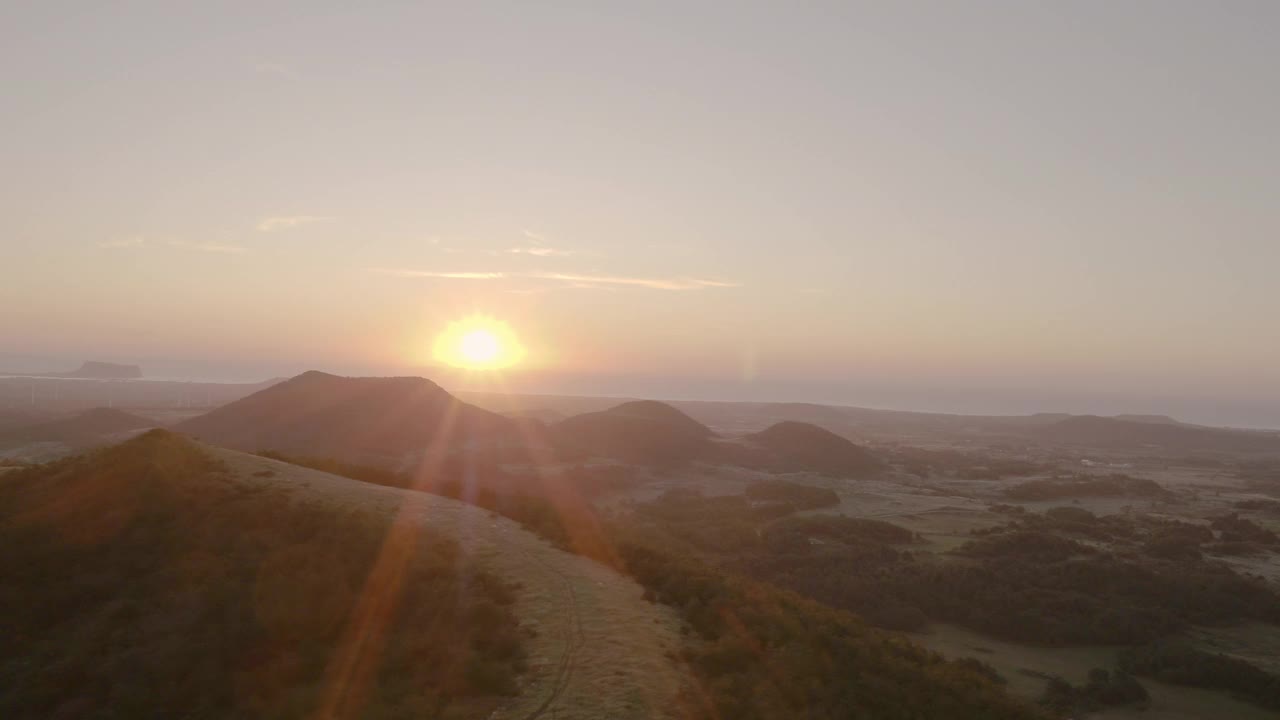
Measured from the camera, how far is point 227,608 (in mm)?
11117

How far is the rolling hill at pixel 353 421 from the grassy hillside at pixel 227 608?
36770 millimetres

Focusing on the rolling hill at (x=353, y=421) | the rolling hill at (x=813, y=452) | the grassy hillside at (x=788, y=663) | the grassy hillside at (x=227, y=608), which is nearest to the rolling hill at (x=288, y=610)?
the grassy hillside at (x=227, y=608)

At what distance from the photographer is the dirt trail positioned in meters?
9.16

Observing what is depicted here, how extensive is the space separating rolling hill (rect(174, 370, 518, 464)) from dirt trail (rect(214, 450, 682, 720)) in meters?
35.1

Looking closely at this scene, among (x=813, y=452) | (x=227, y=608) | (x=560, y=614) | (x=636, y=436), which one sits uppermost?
(x=227, y=608)

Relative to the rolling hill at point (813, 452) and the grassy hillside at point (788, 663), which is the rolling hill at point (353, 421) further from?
the grassy hillside at point (788, 663)

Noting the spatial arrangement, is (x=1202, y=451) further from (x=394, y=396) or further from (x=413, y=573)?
(x=413, y=573)

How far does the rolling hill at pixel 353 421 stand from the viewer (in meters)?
56.5

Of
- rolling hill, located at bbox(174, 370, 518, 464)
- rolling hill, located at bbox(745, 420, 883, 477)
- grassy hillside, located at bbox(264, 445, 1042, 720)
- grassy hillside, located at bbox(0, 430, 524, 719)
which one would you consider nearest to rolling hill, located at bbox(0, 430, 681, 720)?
grassy hillside, located at bbox(0, 430, 524, 719)

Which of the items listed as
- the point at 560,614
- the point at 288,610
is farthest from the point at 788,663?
the point at 288,610

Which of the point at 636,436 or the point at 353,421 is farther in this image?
the point at 636,436

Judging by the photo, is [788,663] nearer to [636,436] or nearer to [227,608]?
[227,608]

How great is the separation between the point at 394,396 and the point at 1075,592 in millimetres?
59170

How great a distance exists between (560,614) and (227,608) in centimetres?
548
